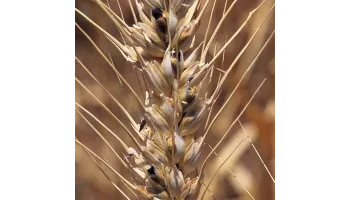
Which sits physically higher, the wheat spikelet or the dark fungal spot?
the dark fungal spot

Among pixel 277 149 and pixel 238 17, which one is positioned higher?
pixel 238 17

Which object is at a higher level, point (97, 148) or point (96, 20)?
point (96, 20)

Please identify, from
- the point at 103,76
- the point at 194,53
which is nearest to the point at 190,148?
the point at 194,53

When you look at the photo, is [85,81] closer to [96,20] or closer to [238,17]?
[96,20]

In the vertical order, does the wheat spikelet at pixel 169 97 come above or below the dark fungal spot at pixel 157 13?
below

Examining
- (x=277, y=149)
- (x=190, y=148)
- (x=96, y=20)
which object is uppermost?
(x=96, y=20)

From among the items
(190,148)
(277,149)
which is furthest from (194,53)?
(277,149)

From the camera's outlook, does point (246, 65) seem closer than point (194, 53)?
No

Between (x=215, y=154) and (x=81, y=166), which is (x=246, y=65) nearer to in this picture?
(x=215, y=154)

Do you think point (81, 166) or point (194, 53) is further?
point (81, 166)
